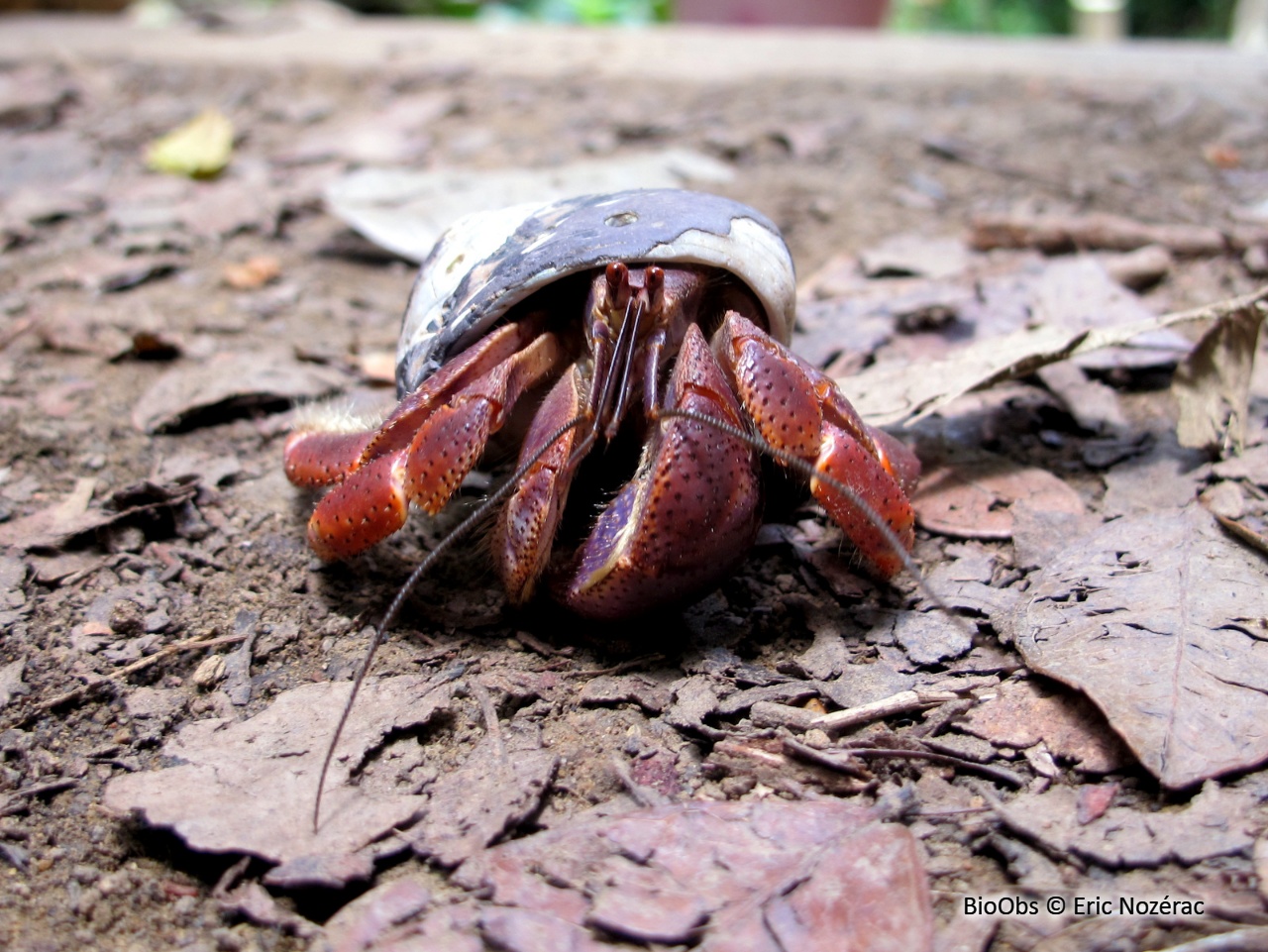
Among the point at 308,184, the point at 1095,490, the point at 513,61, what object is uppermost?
the point at 513,61

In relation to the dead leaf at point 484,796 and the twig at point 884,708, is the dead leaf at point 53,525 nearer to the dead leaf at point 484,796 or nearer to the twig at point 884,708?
the dead leaf at point 484,796

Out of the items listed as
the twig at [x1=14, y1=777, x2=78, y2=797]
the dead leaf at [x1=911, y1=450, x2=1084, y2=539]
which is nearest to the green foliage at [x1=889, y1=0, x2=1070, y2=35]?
the dead leaf at [x1=911, y1=450, x2=1084, y2=539]

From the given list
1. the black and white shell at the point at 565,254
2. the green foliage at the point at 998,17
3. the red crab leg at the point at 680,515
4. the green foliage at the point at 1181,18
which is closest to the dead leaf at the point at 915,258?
the black and white shell at the point at 565,254

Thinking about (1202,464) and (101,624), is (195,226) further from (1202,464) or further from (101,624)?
(1202,464)

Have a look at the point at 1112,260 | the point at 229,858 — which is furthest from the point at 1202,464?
the point at 229,858

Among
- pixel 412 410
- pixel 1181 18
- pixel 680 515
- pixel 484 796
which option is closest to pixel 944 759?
pixel 680 515

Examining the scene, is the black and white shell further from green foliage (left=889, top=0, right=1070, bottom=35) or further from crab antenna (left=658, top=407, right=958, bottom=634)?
green foliage (left=889, top=0, right=1070, bottom=35)
